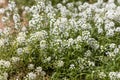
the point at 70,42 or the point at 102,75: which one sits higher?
the point at 70,42

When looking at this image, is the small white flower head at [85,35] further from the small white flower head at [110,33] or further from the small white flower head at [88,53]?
the small white flower head at [110,33]

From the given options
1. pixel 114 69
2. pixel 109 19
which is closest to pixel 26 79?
pixel 114 69

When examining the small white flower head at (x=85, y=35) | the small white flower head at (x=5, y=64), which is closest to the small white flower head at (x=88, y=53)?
the small white flower head at (x=85, y=35)

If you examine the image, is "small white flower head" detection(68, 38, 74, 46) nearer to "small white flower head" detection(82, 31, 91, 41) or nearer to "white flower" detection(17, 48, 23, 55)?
"small white flower head" detection(82, 31, 91, 41)

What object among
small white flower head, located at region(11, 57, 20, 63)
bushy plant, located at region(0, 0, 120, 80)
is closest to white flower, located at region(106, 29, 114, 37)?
bushy plant, located at region(0, 0, 120, 80)

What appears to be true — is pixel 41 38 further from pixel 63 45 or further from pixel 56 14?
pixel 56 14

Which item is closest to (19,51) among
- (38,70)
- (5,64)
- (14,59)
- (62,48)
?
(14,59)

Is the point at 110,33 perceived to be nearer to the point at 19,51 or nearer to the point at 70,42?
the point at 70,42

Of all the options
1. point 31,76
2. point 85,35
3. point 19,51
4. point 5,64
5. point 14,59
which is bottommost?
point 31,76

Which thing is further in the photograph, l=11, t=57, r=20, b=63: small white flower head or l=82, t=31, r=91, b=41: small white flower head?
l=82, t=31, r=91, b=41: small white flower head

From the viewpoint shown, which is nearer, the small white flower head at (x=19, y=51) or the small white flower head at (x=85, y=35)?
the small white flower head at (x=19, y=51)

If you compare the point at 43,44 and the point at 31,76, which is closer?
the point at 31,76

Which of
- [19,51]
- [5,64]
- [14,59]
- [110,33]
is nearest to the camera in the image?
[5,64]

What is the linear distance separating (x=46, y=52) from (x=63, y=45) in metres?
0.32
